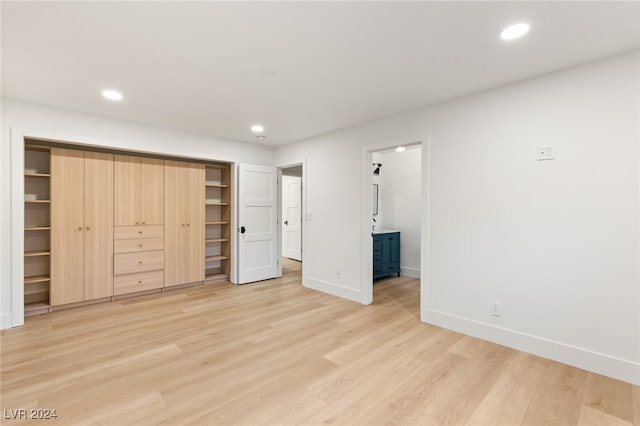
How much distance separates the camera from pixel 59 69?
8.00 feet

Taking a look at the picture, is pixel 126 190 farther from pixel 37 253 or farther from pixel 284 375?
pixel 284 375

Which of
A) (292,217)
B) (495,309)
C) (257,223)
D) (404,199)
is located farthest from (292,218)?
(495,309)

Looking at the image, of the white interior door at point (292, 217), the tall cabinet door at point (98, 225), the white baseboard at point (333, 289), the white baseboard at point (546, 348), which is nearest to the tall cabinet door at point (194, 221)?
the tall cabinet door at point (98, 225)

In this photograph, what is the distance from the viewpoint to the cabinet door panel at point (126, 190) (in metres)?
4.00

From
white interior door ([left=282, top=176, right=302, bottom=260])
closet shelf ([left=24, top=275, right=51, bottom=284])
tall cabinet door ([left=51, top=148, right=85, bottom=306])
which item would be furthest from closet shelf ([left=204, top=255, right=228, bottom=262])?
white interior door ([left=282, top=176, right=302, bottom=260])

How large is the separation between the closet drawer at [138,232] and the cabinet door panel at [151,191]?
0.07 metres

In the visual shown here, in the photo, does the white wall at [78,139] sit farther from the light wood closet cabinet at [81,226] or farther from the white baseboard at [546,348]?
the white baseboard at [546,348]

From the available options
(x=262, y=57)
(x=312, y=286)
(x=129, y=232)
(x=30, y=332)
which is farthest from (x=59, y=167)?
(x=312, y=286)

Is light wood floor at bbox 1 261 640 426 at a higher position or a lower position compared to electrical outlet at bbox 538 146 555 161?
lower

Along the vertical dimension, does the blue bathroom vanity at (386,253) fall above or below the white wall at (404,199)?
below

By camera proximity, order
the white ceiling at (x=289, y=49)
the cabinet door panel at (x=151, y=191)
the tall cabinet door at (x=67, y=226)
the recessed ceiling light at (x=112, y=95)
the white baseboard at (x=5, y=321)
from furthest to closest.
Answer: the cabinet door panel at (x=151, y=191)
the tall cabinet door at (x=67, y=226)
the white baseboard at (x=5, y=321)
the recessed ceiling light at (x=112, y=95)
the white ceiling at (x=289, y=49)

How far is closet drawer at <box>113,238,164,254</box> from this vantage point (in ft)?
13.2

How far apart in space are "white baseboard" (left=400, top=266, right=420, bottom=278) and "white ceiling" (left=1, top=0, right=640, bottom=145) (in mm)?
3285

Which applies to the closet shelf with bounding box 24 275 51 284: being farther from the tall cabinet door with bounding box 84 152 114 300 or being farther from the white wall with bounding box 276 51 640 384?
the white wall with bounding box 276 51 640 384
